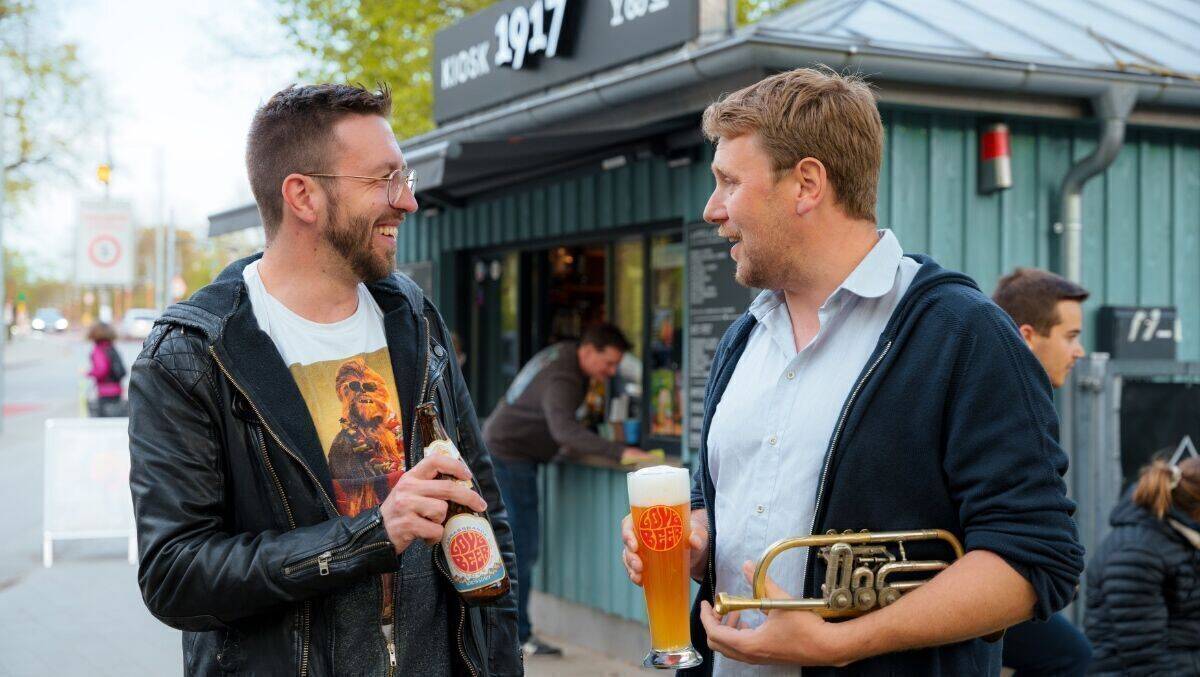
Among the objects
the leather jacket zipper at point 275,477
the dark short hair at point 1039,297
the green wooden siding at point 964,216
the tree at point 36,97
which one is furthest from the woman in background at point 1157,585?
the tree at point 36,97

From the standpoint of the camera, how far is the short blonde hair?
2.10 meters

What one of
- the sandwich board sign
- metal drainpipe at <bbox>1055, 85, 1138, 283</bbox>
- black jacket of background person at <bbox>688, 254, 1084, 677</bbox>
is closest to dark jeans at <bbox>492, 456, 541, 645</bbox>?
metal drainpipe at <bbox>1055, 85, 1138, 283</bbox>

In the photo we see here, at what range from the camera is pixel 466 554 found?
2.35 m

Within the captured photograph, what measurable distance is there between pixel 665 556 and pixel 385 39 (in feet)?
55.4

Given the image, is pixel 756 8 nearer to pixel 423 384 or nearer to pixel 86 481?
pixel 86 481

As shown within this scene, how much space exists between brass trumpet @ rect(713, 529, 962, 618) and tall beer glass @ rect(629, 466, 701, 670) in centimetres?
20

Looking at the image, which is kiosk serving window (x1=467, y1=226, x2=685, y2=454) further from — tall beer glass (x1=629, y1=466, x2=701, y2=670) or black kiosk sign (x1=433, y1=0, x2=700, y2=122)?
tall beer glass (x1=629, y1=466, x2=701, y2=670)

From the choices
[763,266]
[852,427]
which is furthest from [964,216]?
[852,427]

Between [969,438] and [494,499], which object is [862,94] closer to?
[969,438]

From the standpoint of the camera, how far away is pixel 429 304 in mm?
2861

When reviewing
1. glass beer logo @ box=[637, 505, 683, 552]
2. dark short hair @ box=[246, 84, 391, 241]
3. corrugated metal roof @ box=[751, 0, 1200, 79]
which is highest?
corrugated metal roof @ box=[751, 0, 1200, 79]

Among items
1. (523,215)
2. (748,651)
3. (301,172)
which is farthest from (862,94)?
(523,215)

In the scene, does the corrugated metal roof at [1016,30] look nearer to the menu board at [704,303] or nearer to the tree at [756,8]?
the menu board at [704,303]

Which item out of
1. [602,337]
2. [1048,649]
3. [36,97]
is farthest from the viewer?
[36,97]
